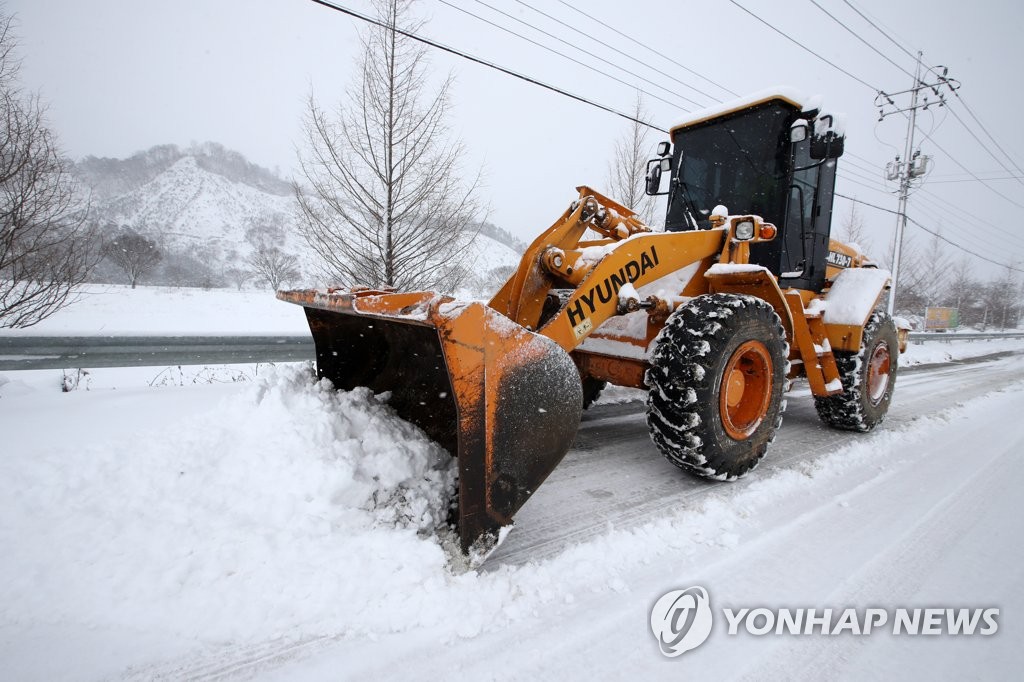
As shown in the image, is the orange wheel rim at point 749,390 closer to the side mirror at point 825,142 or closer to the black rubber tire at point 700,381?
the black rubber tire at point 700,381

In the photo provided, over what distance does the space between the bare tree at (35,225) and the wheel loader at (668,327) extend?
3.99 meters

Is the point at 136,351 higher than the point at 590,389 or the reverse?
higher

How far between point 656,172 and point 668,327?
2590mm

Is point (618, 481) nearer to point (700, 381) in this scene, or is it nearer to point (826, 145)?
point (700, 381)

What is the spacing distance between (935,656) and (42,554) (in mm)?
3230

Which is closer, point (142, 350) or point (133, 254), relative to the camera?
point (142, 350)

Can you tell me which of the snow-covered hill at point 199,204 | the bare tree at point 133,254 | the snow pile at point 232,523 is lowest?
the snow pile at point 232,523

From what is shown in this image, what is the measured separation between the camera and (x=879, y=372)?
4.89 meters

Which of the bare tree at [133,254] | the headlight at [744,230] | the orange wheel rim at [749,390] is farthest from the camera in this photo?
the bare tree at [133,254]

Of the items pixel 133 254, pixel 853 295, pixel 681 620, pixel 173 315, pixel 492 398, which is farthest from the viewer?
pixel 133 254

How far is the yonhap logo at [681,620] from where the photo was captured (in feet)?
5.40

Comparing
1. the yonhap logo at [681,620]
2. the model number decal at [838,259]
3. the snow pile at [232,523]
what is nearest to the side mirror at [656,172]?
the model number decal at [838,259]

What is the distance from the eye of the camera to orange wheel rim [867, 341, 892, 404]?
4.62m

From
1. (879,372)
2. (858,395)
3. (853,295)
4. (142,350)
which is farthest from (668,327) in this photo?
(142,350)
